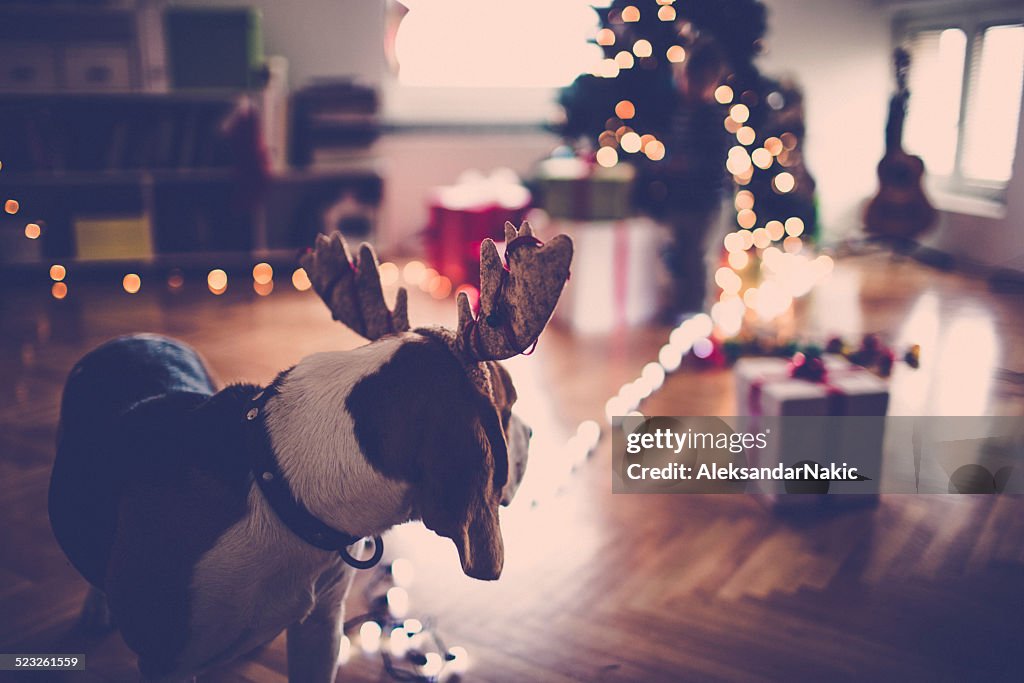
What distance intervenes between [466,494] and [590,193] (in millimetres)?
2739

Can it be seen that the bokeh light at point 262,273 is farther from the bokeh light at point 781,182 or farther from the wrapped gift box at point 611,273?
the bokeh light at point 781,182

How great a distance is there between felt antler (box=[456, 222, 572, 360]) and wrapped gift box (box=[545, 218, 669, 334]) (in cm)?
253

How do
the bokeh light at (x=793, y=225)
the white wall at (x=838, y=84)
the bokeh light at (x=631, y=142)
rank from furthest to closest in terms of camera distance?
the bokeh light at (x=793, y=225)
the bokeh light at (x=631, y=142)
the white wall at (x=838, y=84)

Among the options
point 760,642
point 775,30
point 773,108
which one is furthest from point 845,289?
point 760,642

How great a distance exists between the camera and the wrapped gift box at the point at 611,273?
135 inches

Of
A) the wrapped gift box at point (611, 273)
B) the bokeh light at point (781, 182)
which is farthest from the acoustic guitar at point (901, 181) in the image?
the wrapped gift box at point (611, 273)

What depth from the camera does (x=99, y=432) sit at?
110cm

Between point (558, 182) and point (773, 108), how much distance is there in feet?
3.17

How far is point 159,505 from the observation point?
0.96m

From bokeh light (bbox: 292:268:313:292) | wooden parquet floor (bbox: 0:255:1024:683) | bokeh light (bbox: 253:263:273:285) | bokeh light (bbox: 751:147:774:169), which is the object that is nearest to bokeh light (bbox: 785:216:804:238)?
bokeh light (bbox: 751:147:774:169)

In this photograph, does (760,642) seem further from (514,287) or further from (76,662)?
(76,662)

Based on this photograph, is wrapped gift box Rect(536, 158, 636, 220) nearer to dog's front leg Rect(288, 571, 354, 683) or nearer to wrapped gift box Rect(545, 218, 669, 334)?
wrapped gift box Rect(545, 218, 669, 334)

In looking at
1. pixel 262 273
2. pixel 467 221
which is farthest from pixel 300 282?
pixel 467 221

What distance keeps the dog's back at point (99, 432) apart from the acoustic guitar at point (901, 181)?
1.81 metres
